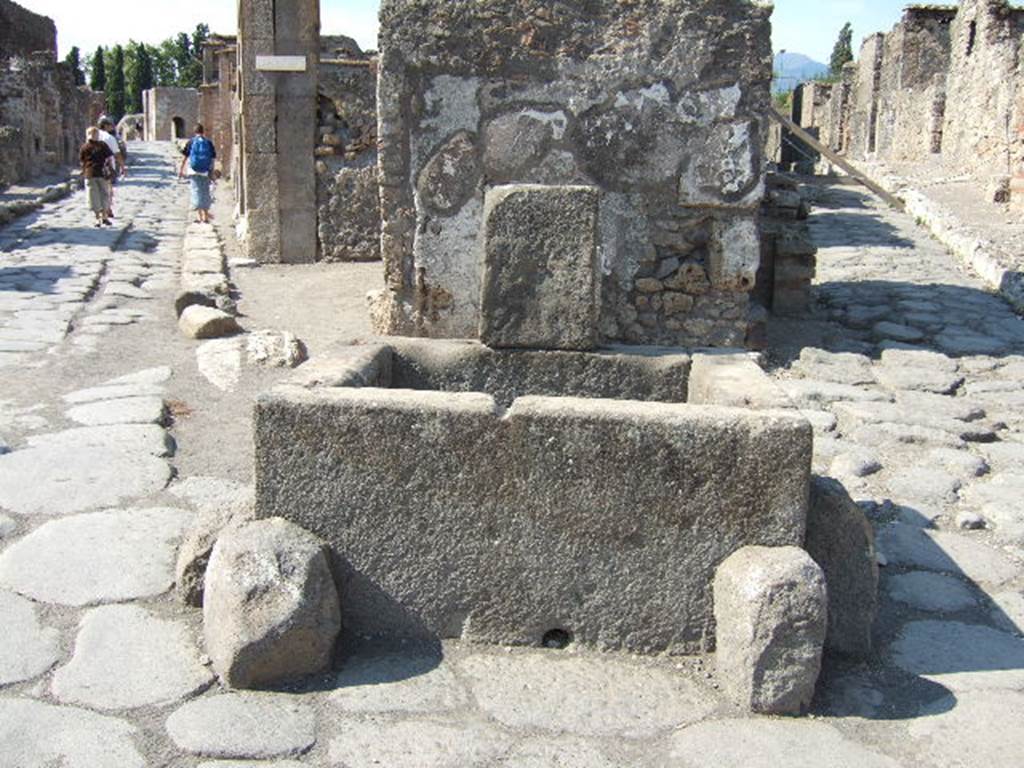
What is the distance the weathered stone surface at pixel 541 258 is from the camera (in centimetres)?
355

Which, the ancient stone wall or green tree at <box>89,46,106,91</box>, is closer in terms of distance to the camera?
the ancient stone wall

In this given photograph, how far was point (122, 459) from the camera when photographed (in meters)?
4.86

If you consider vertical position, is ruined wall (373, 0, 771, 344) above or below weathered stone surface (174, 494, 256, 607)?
above

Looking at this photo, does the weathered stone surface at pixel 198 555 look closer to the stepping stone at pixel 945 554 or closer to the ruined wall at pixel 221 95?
the stepping stone at pixel 945 554

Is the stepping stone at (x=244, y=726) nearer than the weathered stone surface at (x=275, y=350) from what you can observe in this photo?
Yes

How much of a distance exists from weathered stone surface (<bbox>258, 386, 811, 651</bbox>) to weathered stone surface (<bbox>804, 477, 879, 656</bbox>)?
0.21 m

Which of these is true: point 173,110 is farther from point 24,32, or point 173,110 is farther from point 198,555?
point 198,555

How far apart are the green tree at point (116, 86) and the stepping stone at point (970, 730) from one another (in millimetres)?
64232

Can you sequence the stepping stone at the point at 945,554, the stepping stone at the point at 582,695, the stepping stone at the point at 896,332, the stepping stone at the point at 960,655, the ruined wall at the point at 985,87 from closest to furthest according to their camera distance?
the stepping stone at the point at 582,695
the stepping stone at the point at 960,655
the stepping stone at the point at 945,554
the stepping stone at the point at 896,332
the ruined wall at the point at 985,87

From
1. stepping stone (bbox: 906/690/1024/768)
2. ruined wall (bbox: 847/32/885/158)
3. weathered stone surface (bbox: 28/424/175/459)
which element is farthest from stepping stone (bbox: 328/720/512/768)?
ruined wall (bbox: 847/32/885/158)

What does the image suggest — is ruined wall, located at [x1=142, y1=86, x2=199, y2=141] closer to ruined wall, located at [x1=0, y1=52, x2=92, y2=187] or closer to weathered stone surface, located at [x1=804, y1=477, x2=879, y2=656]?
ruined wall, located at [x1=0, y1=52, x2=92, y2=187]

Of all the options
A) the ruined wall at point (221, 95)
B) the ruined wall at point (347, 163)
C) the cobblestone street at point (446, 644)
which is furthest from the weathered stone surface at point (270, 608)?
the ruined wall at point (221, 95)

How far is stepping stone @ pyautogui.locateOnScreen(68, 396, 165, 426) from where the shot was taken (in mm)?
5523

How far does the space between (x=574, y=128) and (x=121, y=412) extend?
314 centimetres
